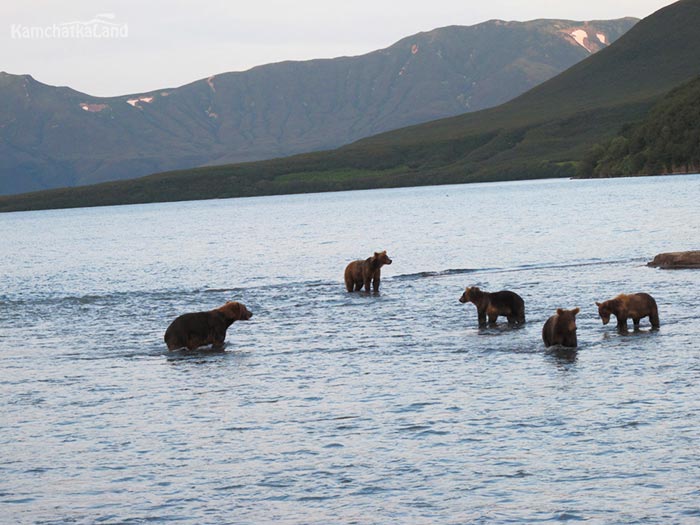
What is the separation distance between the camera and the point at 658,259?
37656mm

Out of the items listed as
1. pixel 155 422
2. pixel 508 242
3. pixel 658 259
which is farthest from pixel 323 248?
pixel 155 422

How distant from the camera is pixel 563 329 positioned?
21.3 metres

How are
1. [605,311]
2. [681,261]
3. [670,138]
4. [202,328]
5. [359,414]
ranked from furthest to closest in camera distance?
[670,138] → [681,261] → [202,328] → [605,311] → [359,414]

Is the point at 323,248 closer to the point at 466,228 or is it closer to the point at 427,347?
the point at 466,228

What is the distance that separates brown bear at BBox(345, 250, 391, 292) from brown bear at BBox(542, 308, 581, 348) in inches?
600

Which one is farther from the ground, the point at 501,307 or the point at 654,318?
the point at 501,307

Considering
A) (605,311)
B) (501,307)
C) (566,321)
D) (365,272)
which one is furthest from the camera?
(365,272)

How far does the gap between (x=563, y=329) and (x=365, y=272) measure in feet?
51.5

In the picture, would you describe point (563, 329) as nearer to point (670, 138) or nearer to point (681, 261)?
point (681, 261)

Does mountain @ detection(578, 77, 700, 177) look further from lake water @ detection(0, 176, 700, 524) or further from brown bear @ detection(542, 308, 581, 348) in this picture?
brown bear @ detection(542, 308, 581, 348)

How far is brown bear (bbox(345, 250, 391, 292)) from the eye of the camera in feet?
120

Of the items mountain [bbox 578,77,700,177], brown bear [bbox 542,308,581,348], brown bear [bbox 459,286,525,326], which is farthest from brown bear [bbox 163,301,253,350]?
mountain [bbox 578,77,700,177]

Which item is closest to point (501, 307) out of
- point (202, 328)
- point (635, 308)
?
point (635, 308)

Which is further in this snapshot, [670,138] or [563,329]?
[670,138]
